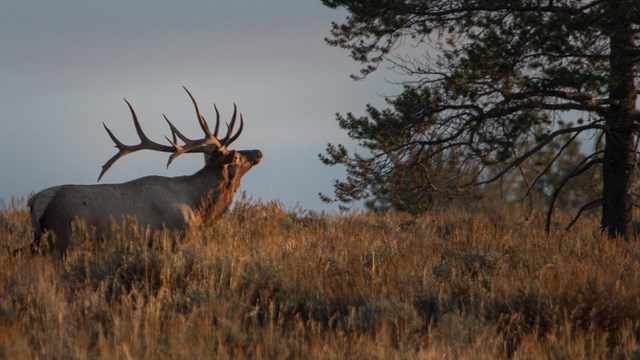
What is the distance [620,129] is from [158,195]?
730cm

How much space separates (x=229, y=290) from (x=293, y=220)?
834cm

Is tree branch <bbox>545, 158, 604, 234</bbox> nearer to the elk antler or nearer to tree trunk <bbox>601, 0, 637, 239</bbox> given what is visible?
tree trunk <bbox>601, 0, 637, 239</bbox>

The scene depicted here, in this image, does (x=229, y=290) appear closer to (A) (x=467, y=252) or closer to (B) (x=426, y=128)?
(A) (x=467, y=252)

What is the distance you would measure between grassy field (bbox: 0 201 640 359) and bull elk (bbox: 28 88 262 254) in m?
0.33

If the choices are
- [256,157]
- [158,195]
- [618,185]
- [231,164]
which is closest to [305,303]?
[158,195]

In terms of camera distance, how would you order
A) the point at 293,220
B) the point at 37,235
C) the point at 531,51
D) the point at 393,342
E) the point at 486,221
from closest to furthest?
the point at 393,342 → the point at 37,235 → the point at 531,51 → the point at 293,220 → the point at 486,221

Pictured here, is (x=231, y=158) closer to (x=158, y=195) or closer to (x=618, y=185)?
(x=158, y=195)

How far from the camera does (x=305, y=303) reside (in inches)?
312

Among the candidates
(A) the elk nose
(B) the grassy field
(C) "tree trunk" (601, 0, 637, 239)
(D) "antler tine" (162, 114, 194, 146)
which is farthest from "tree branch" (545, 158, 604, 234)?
(D) "antler tine" (162, 114, 194, 146)

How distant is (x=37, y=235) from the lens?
9.79m

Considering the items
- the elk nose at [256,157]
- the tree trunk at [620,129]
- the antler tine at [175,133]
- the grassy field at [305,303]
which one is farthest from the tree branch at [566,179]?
the antler tine at [175,133]

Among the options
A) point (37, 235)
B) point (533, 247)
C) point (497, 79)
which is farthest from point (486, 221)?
point (37, 235)

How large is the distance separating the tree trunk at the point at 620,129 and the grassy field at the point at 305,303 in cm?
267

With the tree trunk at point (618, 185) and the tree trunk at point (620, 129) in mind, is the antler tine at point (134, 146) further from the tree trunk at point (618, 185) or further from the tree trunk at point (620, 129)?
the tree trunk at point (618, 185)
